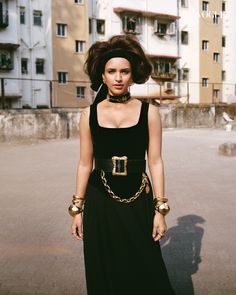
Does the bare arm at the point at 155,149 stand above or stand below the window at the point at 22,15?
below

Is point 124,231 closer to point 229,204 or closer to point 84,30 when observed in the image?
point 229,204

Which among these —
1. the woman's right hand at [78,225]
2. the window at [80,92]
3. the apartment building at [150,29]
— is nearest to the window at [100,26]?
the apartment building at [150,29]

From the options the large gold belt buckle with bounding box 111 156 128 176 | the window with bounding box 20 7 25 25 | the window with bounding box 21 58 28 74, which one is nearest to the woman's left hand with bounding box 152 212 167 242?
the large gold belt buckle with bounding box 111 156 128 176

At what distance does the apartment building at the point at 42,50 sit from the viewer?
35.2 metres

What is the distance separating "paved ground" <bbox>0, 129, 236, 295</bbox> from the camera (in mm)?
4223

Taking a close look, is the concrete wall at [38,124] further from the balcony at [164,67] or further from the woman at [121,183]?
the balcony at [164,67]

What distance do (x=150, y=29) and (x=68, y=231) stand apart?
128 ft

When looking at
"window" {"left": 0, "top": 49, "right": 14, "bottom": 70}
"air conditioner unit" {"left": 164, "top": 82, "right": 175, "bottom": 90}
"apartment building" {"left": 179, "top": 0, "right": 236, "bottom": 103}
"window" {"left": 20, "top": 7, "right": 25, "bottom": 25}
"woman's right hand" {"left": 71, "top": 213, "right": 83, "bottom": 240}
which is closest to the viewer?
"woman's right hand" {"left": 71, "top": 213, "right": 83, "bottom": 240}

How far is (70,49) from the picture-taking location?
38.4m

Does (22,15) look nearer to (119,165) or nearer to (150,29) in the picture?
(150,29)

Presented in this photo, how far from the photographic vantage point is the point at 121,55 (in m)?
2.80

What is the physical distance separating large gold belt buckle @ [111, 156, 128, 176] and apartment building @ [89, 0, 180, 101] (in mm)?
35987

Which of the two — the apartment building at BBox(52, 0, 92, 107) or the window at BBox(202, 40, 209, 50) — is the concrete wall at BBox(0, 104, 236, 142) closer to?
the apartment building at BBox(52, 0, 92, 107)

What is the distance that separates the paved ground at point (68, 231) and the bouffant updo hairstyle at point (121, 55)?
2.05 metres
